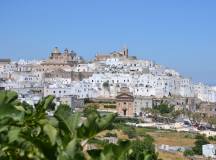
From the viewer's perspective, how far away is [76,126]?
5.65 feet

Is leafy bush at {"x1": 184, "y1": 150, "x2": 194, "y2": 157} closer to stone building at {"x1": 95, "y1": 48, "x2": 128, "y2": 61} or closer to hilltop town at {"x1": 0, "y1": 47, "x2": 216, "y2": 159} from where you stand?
hilltop town at {"x1": 0, "y1": 47, "x2": 216, "y2": 159}

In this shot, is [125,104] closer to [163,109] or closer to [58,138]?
[163,109]

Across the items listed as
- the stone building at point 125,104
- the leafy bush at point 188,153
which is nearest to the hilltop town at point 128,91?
the stone building at point 125,104

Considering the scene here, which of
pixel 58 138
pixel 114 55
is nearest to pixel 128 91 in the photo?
pixel 114 55

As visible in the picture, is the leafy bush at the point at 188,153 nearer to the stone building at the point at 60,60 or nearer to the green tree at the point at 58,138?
the green tree at the point at 58,138

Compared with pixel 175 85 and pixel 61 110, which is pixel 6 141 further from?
pixel 175 85

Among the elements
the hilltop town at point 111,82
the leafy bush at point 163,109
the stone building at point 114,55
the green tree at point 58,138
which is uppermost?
the stone building at point 114,55

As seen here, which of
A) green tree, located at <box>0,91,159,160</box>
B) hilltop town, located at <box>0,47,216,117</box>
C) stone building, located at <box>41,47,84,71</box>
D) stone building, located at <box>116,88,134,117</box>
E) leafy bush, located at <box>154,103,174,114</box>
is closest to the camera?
green tree, located at <box>0,91,159,160</box>

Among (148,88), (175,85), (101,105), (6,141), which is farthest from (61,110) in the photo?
(175,85)

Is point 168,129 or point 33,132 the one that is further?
point 168,129

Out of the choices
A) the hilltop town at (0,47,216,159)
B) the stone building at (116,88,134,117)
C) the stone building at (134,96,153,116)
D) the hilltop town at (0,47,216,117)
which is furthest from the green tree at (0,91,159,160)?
the stone building at (134,96,153,116)

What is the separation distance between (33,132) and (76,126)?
1.14 feet

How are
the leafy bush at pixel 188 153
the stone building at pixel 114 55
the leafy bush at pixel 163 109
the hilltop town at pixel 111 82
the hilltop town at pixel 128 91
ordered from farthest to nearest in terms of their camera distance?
the stone building at pixel 114 55
the hilltop town at pixel 111 82
the leafy bush at pixel 163 109
the hilltop town at pixel 128 91
the leafy bush at pixel 188 153

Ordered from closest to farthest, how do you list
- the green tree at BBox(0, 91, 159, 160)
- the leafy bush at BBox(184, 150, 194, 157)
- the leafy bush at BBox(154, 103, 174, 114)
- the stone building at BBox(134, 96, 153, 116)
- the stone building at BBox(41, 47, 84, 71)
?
the green tree at BBox(0, 91, 159, 160) → the leafy bush at BBox(184, 150, 194, 157) → the stone building at BBox(134, 96, 153, 116) → the leafy bush at BBox(154, 103, 174, 114) → the stone building at BBox(41, 47, 84, 71)
